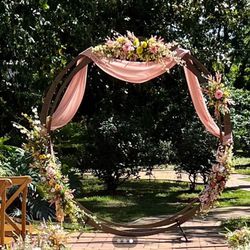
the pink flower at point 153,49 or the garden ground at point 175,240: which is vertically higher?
the pink flower at point 153,49

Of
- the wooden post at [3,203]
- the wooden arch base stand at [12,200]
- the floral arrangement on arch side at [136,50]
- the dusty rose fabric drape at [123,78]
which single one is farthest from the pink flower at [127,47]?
the wooden post at [3,203]

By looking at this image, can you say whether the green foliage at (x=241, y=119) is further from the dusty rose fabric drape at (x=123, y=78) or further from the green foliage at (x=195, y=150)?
the dusty rose fabric drape at (x=123, y=78)

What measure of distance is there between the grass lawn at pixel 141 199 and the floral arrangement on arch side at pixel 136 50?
164 inches

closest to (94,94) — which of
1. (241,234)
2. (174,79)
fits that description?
(174,79)

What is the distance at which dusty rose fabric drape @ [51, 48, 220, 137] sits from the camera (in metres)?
7.52

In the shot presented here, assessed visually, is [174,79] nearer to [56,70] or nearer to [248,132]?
[248,132]

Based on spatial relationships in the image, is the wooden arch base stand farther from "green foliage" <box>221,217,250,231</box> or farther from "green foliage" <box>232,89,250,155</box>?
"green foliage" <box>232,89,250,155</box>

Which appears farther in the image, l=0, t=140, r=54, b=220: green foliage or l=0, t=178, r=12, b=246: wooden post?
l=0, t=140, r=54, b=220: green foliage

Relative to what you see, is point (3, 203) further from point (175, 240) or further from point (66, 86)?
point (175, 240)

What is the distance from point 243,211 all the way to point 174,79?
169 inches

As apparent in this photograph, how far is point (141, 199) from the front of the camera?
13.6 metres

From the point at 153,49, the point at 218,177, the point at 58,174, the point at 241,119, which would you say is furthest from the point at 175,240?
the point at 241,119

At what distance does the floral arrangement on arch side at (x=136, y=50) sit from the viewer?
715 cm

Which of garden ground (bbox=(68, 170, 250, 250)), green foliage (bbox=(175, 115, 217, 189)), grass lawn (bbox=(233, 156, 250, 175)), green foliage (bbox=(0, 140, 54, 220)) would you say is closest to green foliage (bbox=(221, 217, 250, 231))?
garden ground (bbox=(68, 170, 250, 250))
